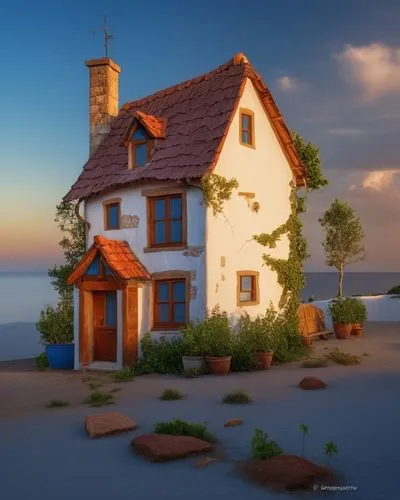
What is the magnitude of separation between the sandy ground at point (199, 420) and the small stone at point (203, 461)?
0.10 metres

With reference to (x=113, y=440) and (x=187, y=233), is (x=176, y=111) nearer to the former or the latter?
(x=187, y=233)

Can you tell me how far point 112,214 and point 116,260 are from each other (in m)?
2.30

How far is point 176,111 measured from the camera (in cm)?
1845

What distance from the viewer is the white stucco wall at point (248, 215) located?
53.5ft

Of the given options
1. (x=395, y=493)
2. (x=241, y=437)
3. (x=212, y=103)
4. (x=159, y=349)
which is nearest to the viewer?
(x=395, y=493)

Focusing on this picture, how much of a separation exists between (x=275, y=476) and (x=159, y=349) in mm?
9790

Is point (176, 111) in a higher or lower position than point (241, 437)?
higher

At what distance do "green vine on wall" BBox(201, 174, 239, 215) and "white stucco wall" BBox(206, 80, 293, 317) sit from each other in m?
0.22

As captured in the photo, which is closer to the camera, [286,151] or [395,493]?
[395,493]

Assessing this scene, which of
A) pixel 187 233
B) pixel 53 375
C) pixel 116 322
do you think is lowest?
pixel 53 375

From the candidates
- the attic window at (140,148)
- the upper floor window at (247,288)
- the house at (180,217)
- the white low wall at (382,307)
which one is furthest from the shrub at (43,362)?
the white low wall at (382,307)

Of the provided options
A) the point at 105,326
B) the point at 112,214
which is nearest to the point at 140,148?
the point at 112,214

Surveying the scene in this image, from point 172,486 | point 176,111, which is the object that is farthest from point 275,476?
point 176,111

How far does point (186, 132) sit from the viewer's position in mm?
17328
